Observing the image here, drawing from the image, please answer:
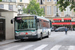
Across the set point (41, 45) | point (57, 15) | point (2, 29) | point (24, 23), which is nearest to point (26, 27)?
point (24, 23)

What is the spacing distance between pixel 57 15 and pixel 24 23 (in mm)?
54200

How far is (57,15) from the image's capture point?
246 feet

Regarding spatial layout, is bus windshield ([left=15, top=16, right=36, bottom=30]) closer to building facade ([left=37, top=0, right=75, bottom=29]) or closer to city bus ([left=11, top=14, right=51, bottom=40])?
city bus ([left=11, top=14, right=51, bottom=40])

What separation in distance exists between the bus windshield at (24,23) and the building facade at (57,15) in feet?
172

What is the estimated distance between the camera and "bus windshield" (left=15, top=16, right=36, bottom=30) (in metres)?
21.3

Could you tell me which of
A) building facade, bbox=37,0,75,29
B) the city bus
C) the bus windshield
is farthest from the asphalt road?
building facade, bbox=37,0,75,29

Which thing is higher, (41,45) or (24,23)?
(24,23)

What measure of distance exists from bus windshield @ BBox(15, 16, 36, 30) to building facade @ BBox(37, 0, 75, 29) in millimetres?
52281

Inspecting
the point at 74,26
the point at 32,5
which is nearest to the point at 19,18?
the point at 32,5

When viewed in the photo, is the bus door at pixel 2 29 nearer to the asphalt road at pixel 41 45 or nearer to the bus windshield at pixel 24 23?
the bus windshield at pixel 24 23

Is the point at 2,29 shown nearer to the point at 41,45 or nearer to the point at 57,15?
the point at 41,45

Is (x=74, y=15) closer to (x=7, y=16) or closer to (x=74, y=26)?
(x=74, y=26)

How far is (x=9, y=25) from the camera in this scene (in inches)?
978

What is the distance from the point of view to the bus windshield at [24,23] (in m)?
21.3
